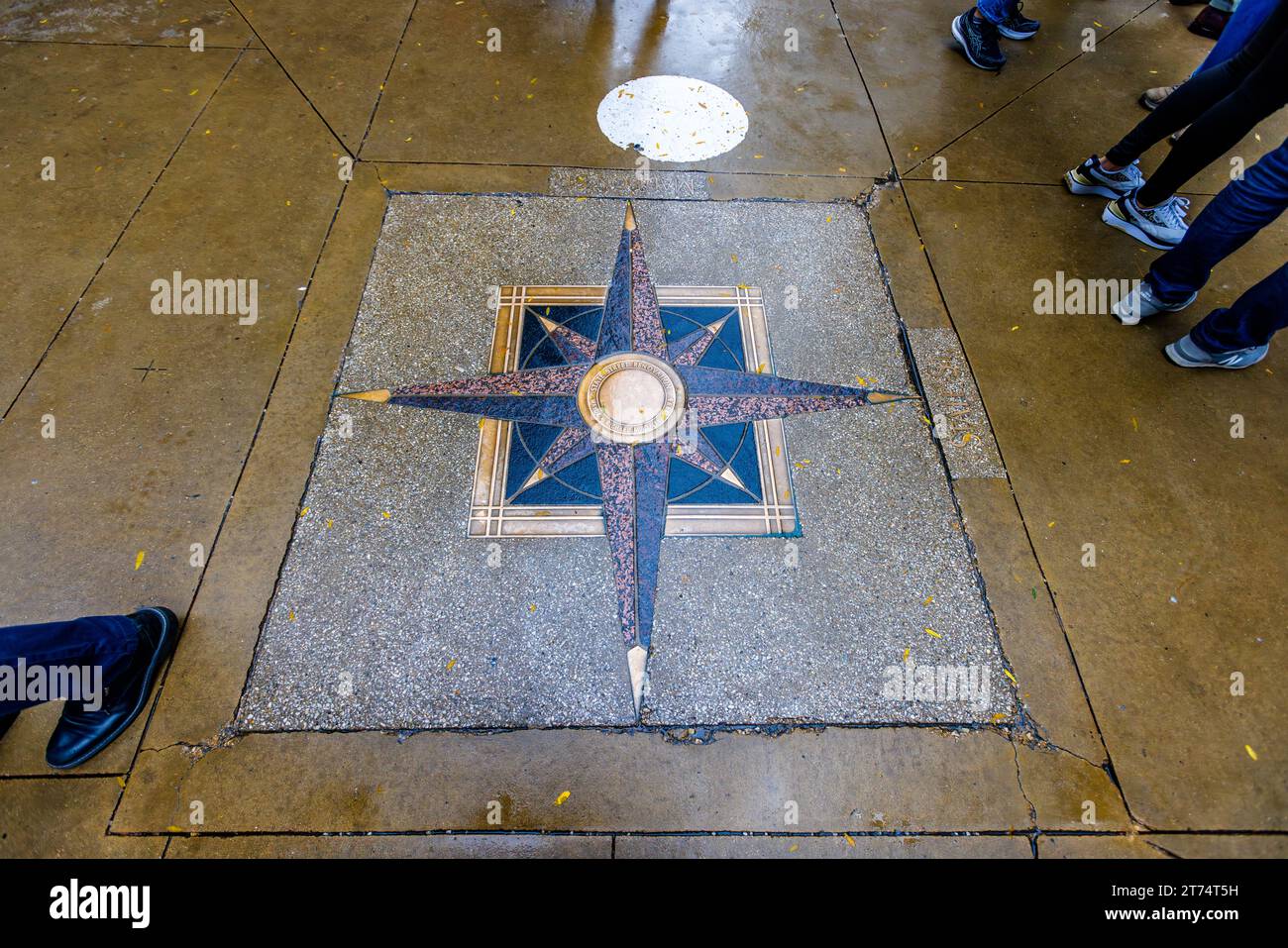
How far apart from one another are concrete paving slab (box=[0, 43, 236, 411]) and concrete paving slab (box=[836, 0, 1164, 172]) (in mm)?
4119

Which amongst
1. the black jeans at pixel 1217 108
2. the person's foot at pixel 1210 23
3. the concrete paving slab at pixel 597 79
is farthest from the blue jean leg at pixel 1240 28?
the person's foot at pixel 1210 23

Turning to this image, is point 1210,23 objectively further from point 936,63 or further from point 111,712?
point 111,712

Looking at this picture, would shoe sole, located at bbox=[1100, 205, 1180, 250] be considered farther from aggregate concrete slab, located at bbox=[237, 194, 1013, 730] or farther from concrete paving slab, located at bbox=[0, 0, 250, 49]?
concrete paving slab, located at bbox=[0, 0, 250, 49]

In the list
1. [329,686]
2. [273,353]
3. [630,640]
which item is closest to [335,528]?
[329,686]

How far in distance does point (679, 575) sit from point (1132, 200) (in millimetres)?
3213

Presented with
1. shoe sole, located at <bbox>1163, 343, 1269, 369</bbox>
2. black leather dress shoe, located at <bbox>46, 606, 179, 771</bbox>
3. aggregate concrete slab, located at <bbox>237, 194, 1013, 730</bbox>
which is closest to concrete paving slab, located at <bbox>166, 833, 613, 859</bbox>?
aggregate concrete slab, located at <bbox>237, 194, 1013, 730</bbox>

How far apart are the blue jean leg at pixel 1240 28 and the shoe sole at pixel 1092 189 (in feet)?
1.88

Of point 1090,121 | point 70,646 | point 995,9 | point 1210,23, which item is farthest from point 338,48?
point 1210,23

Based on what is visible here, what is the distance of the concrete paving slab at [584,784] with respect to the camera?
192cm

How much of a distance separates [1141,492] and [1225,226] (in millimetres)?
1217

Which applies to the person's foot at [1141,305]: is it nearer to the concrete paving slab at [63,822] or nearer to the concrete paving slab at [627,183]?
the concrete paving slab at [627,183]

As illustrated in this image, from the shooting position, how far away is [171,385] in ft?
8.92

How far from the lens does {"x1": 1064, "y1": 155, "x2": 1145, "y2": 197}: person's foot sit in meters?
3.42

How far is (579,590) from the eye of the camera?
2.28m
